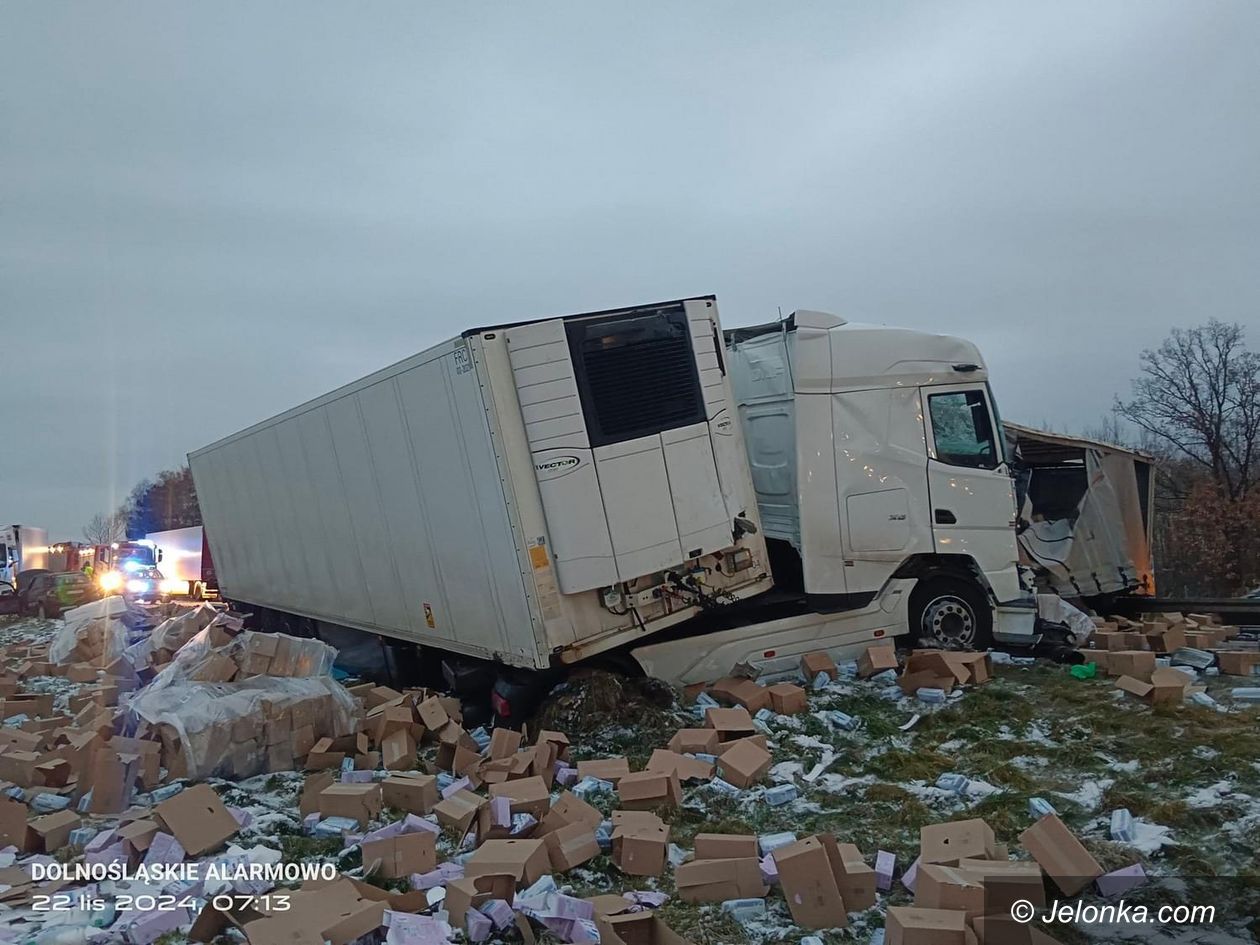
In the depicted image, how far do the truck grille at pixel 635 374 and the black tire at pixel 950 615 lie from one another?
9.55 ft

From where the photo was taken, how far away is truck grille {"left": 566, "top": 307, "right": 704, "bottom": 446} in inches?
264

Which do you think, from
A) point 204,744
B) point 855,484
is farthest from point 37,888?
point 855,484

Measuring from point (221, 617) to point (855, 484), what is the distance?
624 centimetres

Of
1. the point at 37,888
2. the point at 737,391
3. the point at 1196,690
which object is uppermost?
the point at 737,391

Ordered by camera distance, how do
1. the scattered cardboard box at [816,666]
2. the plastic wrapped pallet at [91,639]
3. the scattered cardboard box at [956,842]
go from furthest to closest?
1. the plastic wrapped pallet at [91,639]
2. the scattered cardboard box at [816,666]
3. the scattered cardboard box at [956,842]

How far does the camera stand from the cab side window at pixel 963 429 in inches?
322

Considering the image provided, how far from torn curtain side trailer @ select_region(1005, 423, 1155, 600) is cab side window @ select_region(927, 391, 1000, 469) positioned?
9.73ft

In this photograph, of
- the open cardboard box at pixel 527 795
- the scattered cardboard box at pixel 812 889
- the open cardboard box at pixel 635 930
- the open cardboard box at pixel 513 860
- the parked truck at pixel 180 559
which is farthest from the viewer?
the parked truck at pixel 180 559

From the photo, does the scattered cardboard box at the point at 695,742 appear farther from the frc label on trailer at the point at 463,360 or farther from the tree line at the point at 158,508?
the tree line at the point at 158,508

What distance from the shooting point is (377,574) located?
8773mm

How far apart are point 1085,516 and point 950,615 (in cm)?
453

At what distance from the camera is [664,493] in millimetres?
6898

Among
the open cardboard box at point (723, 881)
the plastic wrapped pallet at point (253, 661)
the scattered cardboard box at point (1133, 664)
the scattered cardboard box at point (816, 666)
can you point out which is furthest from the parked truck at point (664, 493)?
the open cardboard box at point (723, 881)

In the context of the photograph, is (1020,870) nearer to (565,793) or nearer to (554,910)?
(554,910)
